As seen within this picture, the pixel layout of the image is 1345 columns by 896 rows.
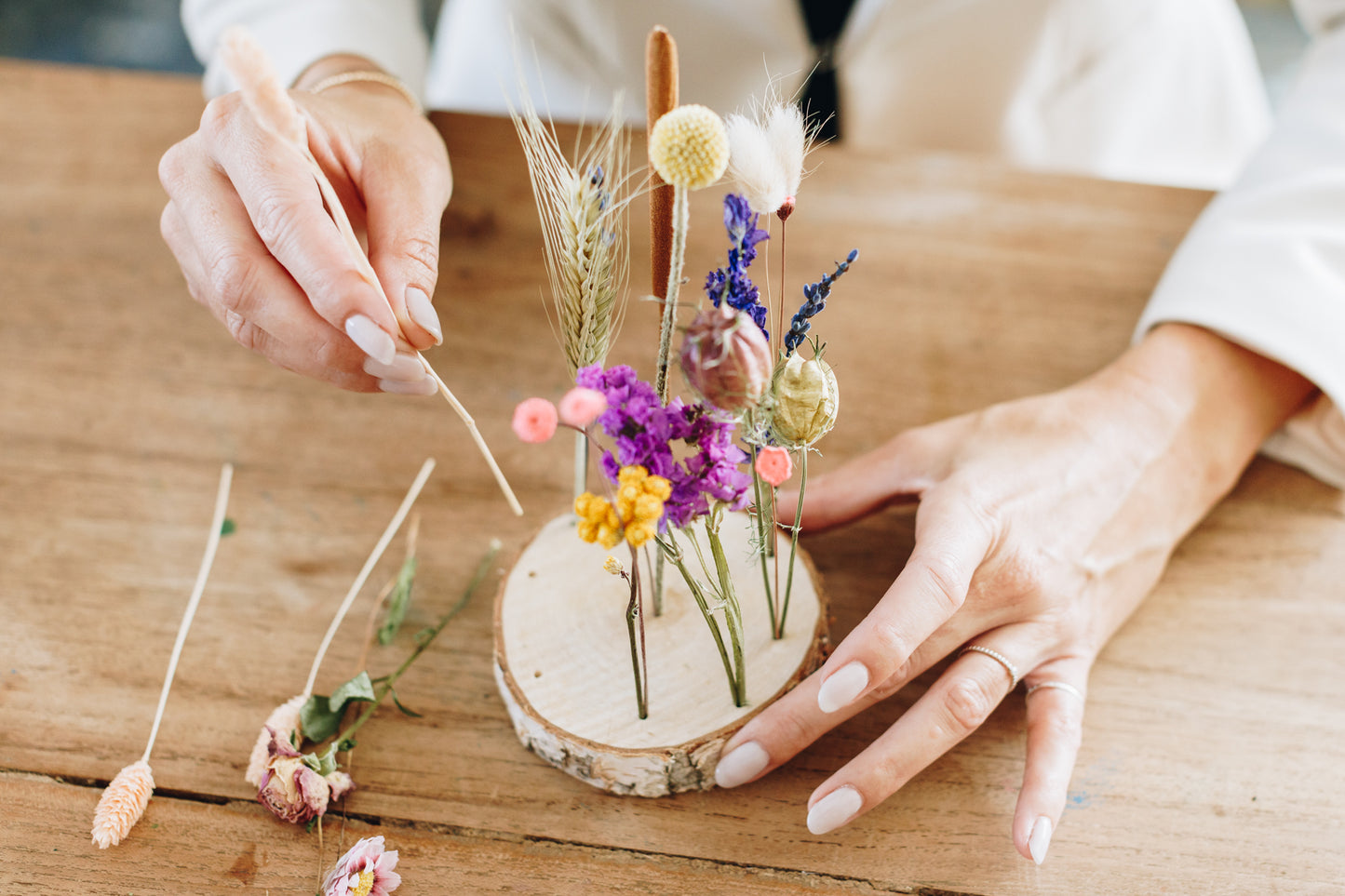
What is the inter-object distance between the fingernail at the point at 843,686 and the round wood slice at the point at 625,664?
7 cm

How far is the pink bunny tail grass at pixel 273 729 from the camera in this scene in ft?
1.98

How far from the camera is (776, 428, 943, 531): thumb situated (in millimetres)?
733

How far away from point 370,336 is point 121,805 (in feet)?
1.19

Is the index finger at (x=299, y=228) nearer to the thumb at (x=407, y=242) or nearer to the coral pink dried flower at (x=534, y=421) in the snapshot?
the thumb at (x=407, y=242)

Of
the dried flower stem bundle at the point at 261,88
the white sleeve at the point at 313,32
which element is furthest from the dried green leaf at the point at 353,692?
the white sleeve at the point at 313,32

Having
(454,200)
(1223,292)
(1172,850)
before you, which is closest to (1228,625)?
(1172,850)

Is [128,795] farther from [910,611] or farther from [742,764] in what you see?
[910,611]

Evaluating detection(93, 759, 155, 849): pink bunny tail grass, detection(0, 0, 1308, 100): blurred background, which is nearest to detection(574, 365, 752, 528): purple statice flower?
detection(93, 759, 155, 849): pink bunny tail grass

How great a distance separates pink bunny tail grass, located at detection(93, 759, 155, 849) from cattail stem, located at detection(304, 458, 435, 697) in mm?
117

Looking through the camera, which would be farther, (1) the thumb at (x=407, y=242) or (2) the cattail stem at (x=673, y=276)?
(1) the thumb at (x=407, y=242)

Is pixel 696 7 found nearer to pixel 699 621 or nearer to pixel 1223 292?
pixel 1223 292

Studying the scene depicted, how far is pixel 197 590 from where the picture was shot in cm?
72

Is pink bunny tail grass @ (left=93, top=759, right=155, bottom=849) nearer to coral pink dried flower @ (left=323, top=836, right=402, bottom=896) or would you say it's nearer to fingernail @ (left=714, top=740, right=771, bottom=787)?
coral pink dried flower @ (left=323, top=836, right=402, bottom=896)

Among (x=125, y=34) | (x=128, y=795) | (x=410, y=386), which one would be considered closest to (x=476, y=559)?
(x=410, y=386)
